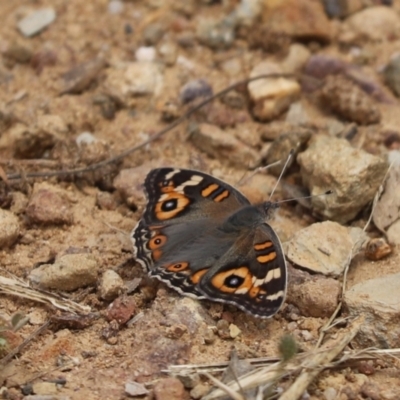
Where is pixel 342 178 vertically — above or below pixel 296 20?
below

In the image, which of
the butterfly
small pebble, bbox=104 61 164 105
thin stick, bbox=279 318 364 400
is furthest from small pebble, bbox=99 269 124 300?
small pebble, bbox=104 61 164 105

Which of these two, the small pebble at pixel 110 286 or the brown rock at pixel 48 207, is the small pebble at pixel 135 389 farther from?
the brown rock at pixel 48 207

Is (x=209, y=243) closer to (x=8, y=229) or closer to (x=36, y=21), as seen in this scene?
(x=8, y=229)

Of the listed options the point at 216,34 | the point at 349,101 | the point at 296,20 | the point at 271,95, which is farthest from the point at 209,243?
the point at 296,20

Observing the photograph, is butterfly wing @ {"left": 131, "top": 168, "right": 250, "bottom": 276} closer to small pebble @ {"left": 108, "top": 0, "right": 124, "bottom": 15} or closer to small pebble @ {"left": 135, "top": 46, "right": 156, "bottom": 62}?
small pebble @ {"left": 135, "top": 46, "right": 156, "bottom": 62}

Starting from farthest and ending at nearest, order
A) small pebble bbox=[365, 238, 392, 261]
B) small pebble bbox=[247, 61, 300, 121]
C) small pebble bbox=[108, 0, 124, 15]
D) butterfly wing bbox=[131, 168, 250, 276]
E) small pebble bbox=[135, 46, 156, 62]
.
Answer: small pebble bbox=[108, 0, 124, 15] < small pebble bbox=[135, 46, 156, 62] < small pebble bbox=[247, 61, 300, 121] < small pebble bbox=[365, 238, 392, 261] < butterfly wing bbox=[131, 168, 250, 276]

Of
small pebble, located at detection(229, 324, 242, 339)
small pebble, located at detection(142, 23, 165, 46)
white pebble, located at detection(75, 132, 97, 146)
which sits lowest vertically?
small pebble, located at detection(229, 324, 242, 339)

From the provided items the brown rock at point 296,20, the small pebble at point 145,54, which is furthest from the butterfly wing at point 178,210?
the brown rock at point 296,20
